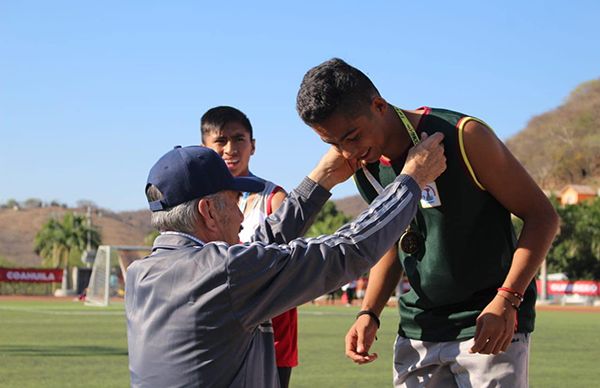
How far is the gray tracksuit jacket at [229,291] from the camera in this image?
3355 mm

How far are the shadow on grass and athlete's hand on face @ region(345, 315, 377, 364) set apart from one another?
1029 cm

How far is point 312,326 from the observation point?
24156mm

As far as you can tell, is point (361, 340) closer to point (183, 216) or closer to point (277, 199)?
point (277, 199)

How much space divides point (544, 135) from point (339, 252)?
16525 centimetres

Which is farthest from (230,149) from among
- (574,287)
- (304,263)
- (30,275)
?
(30,275)

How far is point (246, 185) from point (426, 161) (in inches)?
A: 25.9

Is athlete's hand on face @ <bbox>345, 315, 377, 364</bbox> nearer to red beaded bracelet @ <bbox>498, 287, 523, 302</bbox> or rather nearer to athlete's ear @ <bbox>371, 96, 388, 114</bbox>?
red beaded bracelet @ <bbox>498, 287, 523, 302</bbox>

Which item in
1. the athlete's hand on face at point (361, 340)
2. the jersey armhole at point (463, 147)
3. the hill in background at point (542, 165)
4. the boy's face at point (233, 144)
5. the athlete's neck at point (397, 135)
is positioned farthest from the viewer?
the hill in background at point (542, 165)

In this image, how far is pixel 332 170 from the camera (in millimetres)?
4668

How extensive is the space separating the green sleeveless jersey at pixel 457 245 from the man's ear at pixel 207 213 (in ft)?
3.23

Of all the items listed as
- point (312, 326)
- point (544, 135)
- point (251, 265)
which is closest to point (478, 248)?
point (251, 265)

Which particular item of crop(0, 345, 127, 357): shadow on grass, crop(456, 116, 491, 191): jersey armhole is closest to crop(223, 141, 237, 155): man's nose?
crop(456, 116, 491, 191): jersey armhole

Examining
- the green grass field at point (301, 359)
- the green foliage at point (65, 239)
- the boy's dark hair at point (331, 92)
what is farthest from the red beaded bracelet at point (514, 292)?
the green foliage at point (65, 239)

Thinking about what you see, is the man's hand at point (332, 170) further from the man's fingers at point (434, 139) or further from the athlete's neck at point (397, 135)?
the man's fingers at point (434, 139)
